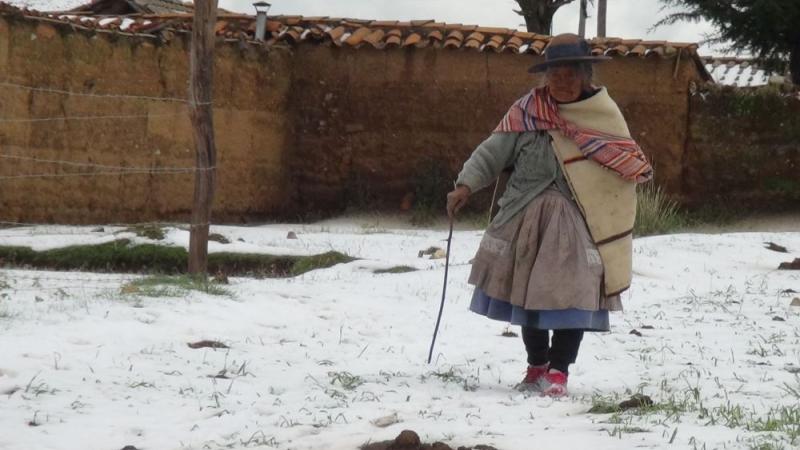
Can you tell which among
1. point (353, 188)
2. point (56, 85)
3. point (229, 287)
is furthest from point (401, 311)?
point (353, 188)

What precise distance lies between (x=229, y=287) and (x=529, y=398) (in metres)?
3.73

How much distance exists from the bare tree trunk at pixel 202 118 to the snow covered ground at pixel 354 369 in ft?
2.20

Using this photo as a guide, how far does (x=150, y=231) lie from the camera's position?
507 inches

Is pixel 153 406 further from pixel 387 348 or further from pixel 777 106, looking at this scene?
pixel 777 106

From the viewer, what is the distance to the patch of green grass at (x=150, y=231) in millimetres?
12675

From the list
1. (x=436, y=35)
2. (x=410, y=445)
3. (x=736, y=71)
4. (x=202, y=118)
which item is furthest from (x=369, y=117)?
(x=410, y=445)

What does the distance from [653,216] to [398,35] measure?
4294 mm

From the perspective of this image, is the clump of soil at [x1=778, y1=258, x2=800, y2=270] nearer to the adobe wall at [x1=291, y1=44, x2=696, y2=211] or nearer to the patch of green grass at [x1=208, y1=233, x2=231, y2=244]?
the adobe wall at [x1=291, y1=44, x2=696, y2=211]

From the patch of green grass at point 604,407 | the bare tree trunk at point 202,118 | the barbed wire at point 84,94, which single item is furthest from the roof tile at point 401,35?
the patch of green grass at point 604,407

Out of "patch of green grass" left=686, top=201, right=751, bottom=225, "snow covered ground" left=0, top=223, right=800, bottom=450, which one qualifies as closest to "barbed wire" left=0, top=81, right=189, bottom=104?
"snow covered ground" left=0, top=223, right=800, bottom=450

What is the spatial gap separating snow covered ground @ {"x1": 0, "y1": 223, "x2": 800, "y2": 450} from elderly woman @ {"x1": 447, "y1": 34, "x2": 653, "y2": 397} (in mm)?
361

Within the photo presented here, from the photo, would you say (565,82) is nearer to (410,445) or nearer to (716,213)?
(410,445)

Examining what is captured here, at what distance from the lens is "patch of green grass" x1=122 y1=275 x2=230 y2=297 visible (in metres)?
8.38

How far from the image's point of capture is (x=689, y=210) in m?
18.0
